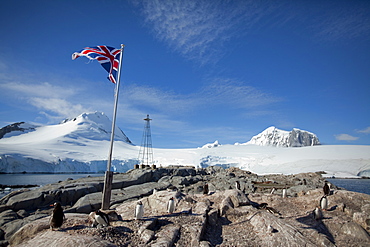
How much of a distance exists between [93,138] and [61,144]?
17.6m

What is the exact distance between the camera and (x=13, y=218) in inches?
501

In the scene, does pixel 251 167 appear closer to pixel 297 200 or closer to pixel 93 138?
pixel 297 200

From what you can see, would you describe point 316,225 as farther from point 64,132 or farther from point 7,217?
point 64,132

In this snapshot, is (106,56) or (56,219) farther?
(106,56)

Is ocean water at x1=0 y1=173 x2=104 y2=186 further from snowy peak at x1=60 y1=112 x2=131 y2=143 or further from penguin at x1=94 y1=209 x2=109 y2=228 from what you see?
→ snowy peak at x1=60 y1=112 x2=131 y2=143

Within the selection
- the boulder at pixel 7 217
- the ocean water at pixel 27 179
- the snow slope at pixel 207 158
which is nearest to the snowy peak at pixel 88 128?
the snow slope at pixel 207 158

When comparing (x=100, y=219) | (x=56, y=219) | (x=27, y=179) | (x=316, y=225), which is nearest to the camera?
(x=56, y=219)

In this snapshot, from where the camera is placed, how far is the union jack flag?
1037cm

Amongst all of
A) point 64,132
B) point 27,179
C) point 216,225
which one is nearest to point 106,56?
point 216,225

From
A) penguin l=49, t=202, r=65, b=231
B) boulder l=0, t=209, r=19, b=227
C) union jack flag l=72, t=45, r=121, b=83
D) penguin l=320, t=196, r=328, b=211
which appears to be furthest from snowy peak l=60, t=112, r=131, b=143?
penguin l=320, t=196, r=328, b=211

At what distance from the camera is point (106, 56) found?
10.7 metres

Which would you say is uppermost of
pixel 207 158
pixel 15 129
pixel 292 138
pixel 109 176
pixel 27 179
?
pixel 15 129

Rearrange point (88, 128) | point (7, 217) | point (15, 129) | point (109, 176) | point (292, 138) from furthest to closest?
point (15, 129), point (292, 138), point (88, 128), point (7, 217), point (109, 176)

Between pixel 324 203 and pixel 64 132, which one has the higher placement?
pixel 64 132
